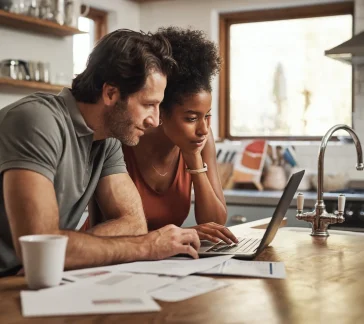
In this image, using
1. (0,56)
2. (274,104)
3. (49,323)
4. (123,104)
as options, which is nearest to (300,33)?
(274,104)

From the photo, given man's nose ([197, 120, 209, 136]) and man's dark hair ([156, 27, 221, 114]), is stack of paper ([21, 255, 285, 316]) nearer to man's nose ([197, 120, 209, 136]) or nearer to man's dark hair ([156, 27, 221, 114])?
man's nose ([197, 120, 209, 136])

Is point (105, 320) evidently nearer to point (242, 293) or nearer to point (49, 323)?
point (49, 323)

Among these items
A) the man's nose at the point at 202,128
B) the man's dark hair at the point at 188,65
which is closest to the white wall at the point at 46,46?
the man's dark hair at the point at 188,65

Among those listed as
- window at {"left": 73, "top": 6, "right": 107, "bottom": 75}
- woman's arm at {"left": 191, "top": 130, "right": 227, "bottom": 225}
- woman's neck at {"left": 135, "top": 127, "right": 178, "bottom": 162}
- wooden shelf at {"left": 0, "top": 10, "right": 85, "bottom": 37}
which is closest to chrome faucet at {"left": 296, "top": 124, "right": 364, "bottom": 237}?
woman's arm at {"left": 191, "top": 130, "right": 227, "bottom": 225}

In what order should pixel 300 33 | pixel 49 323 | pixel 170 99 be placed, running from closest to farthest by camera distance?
pixel 49 323
pixel 170 99
pixel 300 33

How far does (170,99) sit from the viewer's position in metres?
2.35

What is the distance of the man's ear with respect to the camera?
1938mm

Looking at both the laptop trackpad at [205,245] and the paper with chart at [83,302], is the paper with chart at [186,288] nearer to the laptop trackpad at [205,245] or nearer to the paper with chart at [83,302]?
the paper with chart at [83,302]

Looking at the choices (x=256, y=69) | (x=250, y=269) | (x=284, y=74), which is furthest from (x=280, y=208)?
(x=256, y=69)

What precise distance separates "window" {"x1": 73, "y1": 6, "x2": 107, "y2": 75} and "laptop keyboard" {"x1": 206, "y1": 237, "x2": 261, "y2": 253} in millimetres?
3184

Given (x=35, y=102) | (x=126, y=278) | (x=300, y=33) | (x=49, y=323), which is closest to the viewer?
(x=49, y=323)

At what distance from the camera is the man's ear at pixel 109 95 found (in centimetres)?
194

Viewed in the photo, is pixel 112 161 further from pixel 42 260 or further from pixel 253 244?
pixel 42 260

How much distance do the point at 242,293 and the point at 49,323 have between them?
0.43 meters
